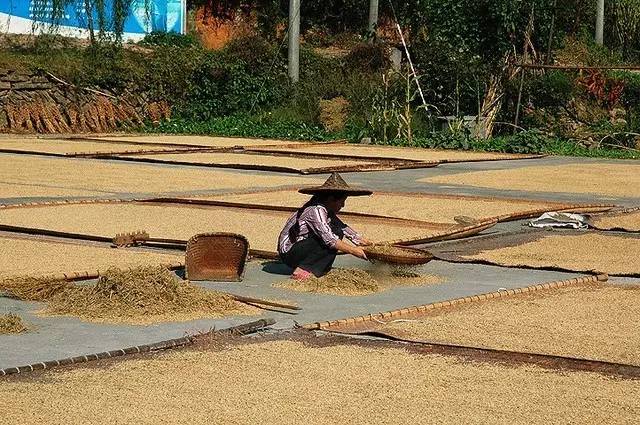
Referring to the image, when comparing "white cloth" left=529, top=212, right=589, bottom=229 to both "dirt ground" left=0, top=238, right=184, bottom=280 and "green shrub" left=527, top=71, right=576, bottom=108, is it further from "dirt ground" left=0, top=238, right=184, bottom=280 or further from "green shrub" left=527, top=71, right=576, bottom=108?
"green shrub" left=527, top=71, right=576, bottom=108

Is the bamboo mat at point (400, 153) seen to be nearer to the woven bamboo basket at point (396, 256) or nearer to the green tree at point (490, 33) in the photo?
the green tree at point (490, 33)

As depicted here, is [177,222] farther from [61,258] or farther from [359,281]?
[359,281]

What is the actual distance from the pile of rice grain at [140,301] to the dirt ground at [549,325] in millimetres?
983

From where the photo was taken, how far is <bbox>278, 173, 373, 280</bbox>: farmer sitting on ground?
7805mm

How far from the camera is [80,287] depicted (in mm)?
7145

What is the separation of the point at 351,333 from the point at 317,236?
1.44m

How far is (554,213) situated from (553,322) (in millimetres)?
4877

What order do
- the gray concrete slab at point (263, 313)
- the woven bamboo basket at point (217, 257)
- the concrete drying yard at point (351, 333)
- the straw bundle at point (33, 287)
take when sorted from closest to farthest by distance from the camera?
1. the concrete drying yard at point (351, 333)
2. the gray concrete slab at point (263, 313)
3. the straw bundle at point (33, 287)
4. the woven bamboo basket at point (217, 257)

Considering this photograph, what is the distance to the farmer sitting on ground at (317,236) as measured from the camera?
7805mm

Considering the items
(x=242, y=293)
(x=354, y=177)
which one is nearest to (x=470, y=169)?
(x=354, y=177)

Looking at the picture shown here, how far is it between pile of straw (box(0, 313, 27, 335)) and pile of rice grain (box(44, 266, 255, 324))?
40 cm

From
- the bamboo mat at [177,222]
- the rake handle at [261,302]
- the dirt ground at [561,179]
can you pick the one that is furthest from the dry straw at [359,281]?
the dirt ground at [561,179]

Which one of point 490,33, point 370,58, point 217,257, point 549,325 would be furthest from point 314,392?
point 370,58

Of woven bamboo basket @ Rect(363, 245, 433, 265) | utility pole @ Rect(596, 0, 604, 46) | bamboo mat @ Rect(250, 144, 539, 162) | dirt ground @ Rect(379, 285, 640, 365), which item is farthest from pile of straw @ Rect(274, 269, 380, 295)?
utility pole @ Rect(596, 0, 604, 46)
